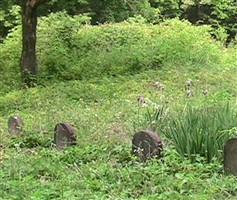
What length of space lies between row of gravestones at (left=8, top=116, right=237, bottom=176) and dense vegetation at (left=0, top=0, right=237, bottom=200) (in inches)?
3.8

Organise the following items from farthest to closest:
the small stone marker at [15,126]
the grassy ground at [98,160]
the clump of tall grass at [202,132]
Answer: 1. the small stone marker at [15,126]
2. the clump of tall grass at [202,132]
3. the grassy ground at [98,160]

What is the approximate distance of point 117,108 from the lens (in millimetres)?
9086

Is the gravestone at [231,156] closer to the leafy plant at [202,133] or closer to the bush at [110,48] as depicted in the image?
the leafy plant at [202,133]

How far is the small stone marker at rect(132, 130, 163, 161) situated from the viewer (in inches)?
214

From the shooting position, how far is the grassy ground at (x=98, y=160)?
457 cm

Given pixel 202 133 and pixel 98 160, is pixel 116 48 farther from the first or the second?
pixel 202 133

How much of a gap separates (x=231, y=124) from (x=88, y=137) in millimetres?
1880

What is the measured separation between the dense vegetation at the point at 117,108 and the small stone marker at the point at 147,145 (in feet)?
0.28

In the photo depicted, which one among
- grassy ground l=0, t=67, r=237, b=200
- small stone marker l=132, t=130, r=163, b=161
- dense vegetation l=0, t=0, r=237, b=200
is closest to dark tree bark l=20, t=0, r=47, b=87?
dense vegetation l=0, t=0, r=237, b=200

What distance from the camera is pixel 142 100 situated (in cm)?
796

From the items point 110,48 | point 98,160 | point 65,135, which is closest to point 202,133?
point 98,160

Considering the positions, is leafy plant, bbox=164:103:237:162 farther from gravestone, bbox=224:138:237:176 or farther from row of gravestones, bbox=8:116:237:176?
gravestone, bbox=224:138:237:176

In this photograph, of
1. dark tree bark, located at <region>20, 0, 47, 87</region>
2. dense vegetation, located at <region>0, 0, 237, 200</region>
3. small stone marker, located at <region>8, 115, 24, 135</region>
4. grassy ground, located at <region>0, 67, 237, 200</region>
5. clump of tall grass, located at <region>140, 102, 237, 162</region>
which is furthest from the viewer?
dark tree bark, located at <region>20, 0, 47, 87</region>

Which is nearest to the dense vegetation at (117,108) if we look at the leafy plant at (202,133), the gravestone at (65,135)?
the leafy plant at (202,133)
